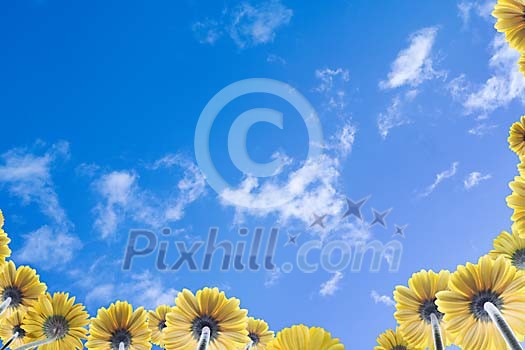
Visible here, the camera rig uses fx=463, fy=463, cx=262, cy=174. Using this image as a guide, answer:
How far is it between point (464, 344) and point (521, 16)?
11.5 feet

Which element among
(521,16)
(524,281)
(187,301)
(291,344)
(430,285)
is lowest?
(291,344)

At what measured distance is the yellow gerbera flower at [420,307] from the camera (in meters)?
5.34

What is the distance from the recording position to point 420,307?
5.42 m

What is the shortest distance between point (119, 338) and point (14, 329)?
194 centimetres

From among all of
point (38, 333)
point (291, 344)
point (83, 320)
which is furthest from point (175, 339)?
point (291, 344)

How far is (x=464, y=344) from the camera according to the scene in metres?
4.45

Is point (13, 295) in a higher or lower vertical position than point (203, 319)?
higher

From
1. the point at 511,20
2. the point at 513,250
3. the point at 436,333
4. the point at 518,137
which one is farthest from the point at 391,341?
the point at 511,20

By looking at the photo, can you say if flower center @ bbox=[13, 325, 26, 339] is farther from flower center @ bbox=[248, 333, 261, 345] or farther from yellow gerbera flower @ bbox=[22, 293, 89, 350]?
flower center @ bbox=[248, 333, 261, 345]

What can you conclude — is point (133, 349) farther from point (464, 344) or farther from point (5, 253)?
point (464, 344)

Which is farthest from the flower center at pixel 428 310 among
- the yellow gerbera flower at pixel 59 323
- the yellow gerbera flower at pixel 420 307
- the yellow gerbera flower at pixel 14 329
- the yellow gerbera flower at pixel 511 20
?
the yellow gerbera flower at pixel 14 329

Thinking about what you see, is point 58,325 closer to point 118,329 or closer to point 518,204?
point 118,329

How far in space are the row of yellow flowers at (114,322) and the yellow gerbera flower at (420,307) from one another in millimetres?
1820

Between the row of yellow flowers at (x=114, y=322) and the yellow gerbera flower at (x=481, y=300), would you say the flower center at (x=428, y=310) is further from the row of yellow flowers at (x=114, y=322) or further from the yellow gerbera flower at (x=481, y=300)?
the row of yellow flowers at (x=114, y=322)
